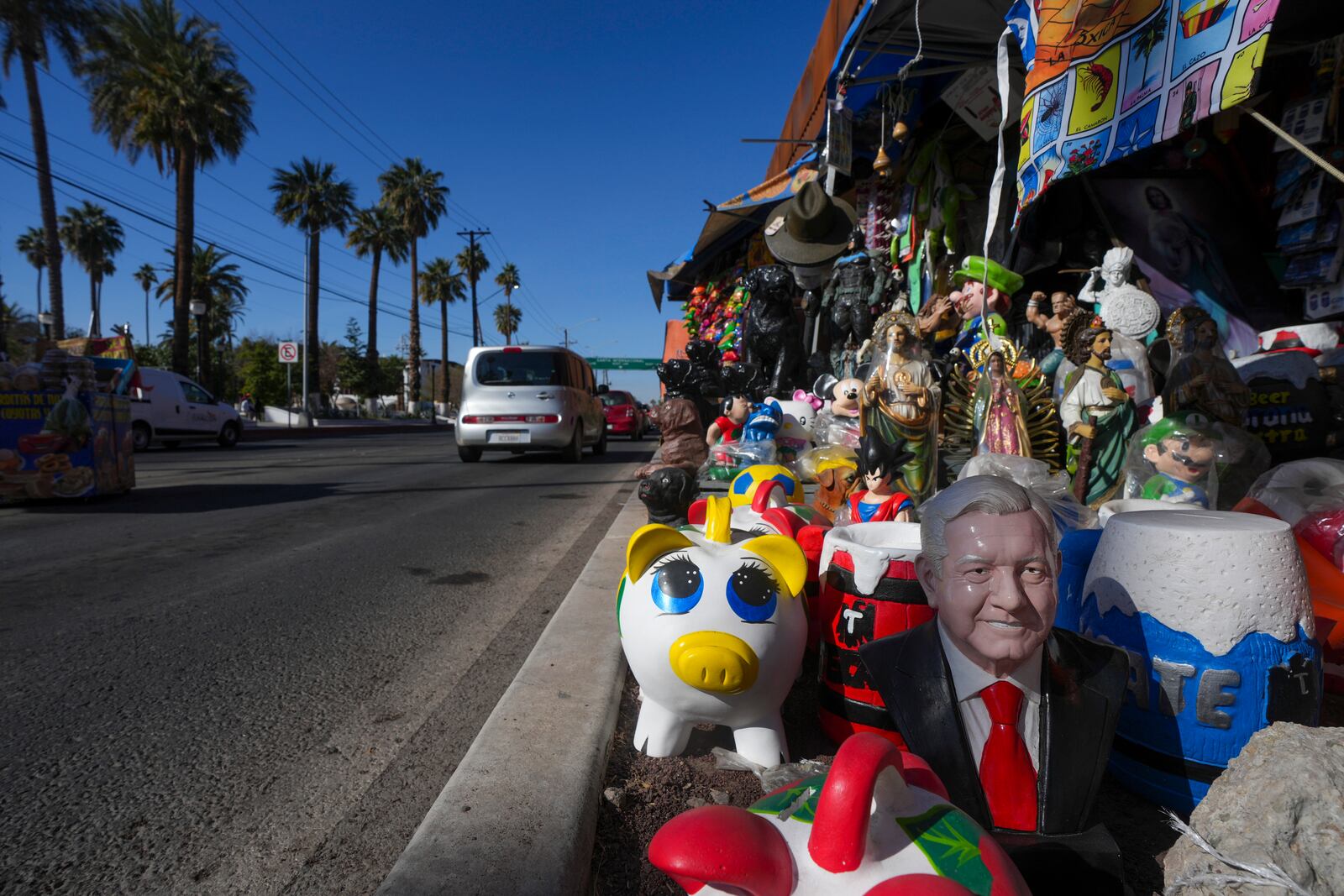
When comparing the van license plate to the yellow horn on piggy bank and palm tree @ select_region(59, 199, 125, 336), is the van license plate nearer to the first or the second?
the yellow horn on piggy bank

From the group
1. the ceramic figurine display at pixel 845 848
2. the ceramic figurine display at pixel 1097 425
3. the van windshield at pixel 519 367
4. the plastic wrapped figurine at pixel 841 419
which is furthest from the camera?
the van windshield at pixel 519 367

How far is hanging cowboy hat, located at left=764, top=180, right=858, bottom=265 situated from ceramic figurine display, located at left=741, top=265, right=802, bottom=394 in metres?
0.31

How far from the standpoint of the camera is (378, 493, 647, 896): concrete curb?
1.46m

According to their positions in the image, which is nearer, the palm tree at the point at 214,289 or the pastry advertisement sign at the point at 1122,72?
the pastry advertisement sign at the point at 1122,72

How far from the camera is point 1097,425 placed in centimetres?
368

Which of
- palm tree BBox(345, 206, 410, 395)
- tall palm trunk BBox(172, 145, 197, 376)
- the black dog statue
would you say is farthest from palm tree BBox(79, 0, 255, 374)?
the black dog statue

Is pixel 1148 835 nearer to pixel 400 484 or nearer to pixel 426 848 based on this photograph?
pixel 426 848

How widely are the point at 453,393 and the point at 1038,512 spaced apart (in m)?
82.0

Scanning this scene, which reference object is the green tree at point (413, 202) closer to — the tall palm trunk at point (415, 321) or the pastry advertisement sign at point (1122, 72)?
the tall palm trunk at point (415, 321)

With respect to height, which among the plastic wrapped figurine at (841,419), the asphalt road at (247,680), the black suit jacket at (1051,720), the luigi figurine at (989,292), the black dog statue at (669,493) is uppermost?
the luigi figurine at (989,292)

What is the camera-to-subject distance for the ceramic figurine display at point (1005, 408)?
12.6 feet

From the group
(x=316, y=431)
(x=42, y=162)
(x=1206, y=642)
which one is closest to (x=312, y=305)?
(x=316, y=431)

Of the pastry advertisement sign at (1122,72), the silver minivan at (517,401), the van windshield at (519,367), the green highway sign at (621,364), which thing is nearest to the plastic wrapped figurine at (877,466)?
the pastry advertisement sign at (1122,72)

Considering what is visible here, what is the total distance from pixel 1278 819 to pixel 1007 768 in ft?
1.89
